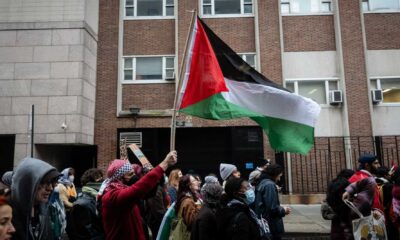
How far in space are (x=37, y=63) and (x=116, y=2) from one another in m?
4.43

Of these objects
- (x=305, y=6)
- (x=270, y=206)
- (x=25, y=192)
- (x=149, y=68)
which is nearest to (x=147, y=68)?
(x=149, y=68)

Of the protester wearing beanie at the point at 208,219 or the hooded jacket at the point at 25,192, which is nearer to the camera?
the hooded jacket at the point at 25,192

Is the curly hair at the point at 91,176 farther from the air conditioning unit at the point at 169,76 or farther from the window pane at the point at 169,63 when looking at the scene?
the window pane at the point at 169,63

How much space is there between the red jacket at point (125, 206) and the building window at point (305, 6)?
14.0m

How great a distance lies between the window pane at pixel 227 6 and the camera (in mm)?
15719

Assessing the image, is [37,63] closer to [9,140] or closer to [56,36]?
[56,36]

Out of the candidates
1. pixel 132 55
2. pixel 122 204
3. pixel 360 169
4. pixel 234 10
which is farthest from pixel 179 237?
pixel 234 10

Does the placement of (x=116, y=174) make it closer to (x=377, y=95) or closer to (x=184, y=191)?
(x=184, y=191)

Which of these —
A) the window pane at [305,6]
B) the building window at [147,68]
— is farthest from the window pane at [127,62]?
the window pane at [305,6]

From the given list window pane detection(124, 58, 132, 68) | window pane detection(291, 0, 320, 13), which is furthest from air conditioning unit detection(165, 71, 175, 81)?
window pane detection(291, 0, 320, 13)

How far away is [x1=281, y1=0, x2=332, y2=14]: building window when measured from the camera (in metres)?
15.6

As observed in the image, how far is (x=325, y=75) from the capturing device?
15.2 meters

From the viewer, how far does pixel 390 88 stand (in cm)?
1521

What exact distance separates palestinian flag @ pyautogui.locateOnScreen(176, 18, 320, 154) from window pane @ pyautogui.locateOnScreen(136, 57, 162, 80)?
9963 mm
